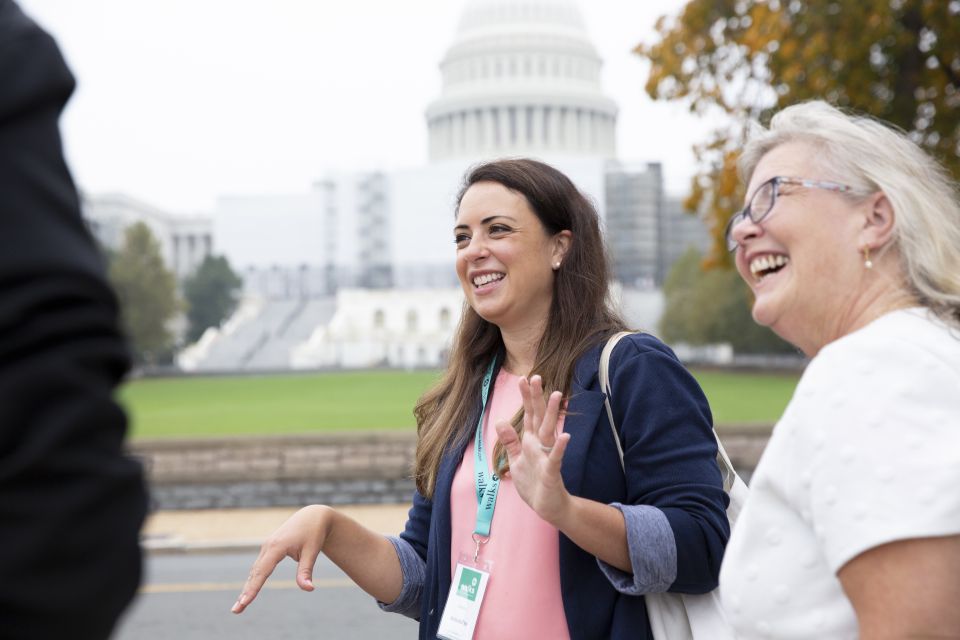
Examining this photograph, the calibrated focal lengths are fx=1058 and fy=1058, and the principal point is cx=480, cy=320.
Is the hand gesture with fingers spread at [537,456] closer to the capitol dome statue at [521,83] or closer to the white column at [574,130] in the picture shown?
the capitol dome statue at [521,83]

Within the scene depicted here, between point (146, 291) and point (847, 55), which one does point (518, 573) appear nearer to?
point (847, 55)

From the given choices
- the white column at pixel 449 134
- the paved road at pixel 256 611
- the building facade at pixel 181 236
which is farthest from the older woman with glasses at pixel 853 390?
the building facade at pixel 181 236

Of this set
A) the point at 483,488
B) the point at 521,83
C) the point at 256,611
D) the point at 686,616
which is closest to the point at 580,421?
the point at 483,488

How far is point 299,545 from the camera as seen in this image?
2.26 m

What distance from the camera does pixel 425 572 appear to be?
2.54 m

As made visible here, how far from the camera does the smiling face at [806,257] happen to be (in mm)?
1681

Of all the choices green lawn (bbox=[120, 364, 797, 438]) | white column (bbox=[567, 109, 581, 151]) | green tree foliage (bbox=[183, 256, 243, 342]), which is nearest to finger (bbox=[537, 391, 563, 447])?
green lawn (bbox=[120, 364, 797, 438])

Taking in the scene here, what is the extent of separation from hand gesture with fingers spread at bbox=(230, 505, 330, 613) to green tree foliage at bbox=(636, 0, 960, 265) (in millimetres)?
7089

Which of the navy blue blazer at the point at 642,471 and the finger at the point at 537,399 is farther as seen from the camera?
the navy blue blazer at the point at 642,471

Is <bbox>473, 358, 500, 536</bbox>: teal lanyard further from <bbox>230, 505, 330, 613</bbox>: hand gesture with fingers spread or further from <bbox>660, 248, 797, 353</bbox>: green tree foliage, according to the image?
<bbox>660, 248, 797, 353</bbox>: green tree foliage

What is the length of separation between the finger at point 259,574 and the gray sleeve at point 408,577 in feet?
1.40

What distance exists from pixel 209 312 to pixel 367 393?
48.8m

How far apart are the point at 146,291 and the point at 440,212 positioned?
37.1m

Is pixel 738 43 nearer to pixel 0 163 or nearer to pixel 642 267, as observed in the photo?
pixel 0 163
